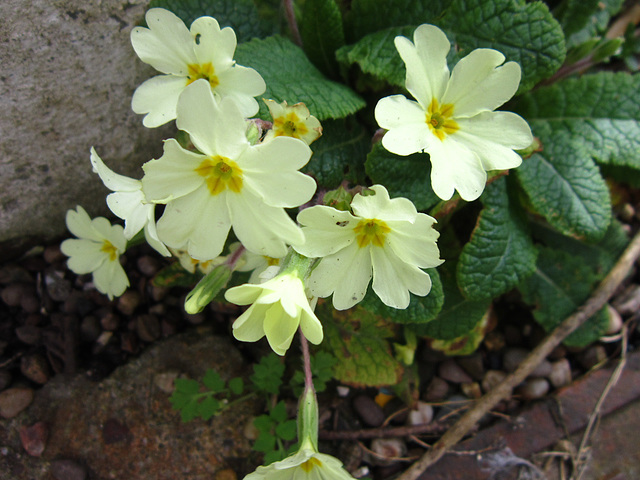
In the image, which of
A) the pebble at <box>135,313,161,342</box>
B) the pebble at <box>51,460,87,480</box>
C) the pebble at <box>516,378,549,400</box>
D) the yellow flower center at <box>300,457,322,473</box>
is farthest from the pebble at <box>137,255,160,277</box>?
the pebble at <box>516,378,549,400</box>

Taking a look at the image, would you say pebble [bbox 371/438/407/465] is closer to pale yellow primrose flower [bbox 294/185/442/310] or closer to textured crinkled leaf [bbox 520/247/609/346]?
textured crinkled leaf [bbox 520/247/609/346]

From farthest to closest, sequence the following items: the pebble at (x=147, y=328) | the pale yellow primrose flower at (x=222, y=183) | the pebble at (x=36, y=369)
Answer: the pebble at (x=147, y=328)
the pebble at (x=36, y=369)
the pale yellow primrose flower at (x=222, y=183)

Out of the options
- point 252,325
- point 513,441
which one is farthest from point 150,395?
point 513,441

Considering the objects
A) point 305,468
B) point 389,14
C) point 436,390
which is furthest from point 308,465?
point 389,14

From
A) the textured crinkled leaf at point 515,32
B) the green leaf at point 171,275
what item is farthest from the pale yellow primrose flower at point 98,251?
the textured crinkled leaf at point 515,32

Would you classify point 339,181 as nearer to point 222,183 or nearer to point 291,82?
point 291,82

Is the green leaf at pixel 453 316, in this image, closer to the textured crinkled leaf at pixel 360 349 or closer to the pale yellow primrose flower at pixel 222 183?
the textured crinkled leaf at pixel 360 349
